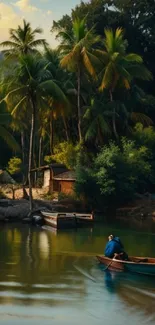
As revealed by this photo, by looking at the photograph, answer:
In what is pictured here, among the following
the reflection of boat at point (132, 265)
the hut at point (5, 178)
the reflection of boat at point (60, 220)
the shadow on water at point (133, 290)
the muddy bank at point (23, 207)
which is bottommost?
the shadow on water at point (133, 290)

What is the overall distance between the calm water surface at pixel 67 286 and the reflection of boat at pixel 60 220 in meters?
3.58

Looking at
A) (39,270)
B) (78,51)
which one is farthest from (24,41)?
(39,270)

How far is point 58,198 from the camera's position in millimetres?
40312

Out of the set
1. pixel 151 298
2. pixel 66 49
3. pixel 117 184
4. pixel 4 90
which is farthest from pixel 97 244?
pixel 66 49

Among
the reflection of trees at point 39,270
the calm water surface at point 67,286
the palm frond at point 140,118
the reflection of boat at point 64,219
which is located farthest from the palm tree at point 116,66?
the calm water surface at point 67,286

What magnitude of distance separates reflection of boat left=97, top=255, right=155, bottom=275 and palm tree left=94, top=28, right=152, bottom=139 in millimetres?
25089

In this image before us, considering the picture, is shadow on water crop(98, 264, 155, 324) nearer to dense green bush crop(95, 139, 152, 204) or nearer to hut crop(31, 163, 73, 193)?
dense green bush crop(95, 139, 152, 204)

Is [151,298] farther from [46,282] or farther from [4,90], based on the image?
[4,90]

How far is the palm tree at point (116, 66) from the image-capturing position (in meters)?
44.0

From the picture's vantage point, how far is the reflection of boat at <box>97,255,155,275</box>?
19.0m

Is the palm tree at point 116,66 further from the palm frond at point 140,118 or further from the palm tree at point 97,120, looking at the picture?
the palm frond at point 140,118

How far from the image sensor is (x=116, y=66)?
44.1m

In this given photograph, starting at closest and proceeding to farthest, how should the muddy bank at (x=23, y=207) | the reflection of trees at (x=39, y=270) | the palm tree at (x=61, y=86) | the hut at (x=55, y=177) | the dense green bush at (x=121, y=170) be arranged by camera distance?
the reflection of trees at (x=39, y=270) < the muddy bank at (x=23, y=207) < the dense green bush at (x=121, y=170) < the hut at (x=55, y=177) < the palm tree at (x=61, y=86)

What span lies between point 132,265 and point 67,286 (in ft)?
9.05
